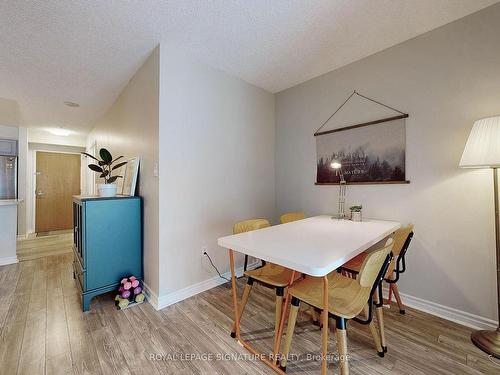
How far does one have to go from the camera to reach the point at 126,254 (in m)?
2.18

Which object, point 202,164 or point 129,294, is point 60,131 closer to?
point 202,164

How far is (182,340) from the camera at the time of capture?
1585 mm

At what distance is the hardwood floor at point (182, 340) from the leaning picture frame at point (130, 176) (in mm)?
1113

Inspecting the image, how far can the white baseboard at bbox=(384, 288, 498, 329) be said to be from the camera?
1668 millimetres

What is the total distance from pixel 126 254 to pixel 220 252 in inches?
37.6

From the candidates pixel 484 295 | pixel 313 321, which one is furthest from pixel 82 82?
pixel 484 295

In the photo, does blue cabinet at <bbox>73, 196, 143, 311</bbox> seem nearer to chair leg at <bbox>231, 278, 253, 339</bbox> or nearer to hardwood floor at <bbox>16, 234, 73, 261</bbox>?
chair leg at <bbox>231, 278, 253, 339</bbox>

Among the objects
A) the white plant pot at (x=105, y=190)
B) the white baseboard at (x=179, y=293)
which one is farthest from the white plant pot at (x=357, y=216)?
the white plant pot at (x=105, y=190)

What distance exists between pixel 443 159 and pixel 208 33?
2.25 meters

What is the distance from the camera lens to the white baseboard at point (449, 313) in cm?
167

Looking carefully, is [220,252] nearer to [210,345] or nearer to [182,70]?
[210,345]

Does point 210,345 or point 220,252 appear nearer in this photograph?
point 210,345

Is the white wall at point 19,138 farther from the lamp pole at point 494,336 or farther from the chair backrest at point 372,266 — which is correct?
the lamp pole at point 494,336

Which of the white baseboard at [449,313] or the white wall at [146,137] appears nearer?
the white baseboard at [449,313]
